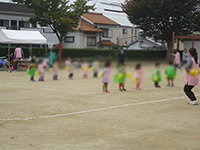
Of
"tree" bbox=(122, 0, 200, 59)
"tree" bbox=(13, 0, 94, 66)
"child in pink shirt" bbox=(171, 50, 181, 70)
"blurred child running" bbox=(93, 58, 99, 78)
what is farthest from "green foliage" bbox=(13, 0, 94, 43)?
"child in pink shirt" bbox=(171, 50, 181, 70)

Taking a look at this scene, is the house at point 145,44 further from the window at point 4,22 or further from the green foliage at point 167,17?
the window at point 4,22

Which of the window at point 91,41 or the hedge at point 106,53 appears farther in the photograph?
the window at point 91,41

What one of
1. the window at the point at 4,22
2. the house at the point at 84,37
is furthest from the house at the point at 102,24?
the window at the point at 4,22

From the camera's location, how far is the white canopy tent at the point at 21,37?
200 inches

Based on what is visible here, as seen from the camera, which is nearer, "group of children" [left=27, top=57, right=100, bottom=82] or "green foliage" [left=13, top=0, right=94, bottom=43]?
"group of children" [left=27, top=57, right=100, bottom=82]

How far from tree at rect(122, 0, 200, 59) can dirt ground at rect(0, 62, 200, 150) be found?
159cm

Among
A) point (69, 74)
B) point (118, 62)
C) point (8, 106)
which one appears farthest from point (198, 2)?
point (8, 106)

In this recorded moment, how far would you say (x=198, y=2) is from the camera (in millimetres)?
5051

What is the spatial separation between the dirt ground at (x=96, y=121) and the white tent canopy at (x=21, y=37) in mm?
2449

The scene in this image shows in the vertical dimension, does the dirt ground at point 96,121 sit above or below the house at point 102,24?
below

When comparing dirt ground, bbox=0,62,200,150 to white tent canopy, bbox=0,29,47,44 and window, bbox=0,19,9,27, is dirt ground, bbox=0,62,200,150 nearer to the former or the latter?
white tent canopy, bbox=0,29,47,44

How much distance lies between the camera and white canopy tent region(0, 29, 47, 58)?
200 inches

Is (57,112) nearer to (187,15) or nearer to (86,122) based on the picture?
(86,122)

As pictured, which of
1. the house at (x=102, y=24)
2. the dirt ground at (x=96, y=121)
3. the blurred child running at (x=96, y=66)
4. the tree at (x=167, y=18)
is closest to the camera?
the blurred child running at (x=96, y=66)
